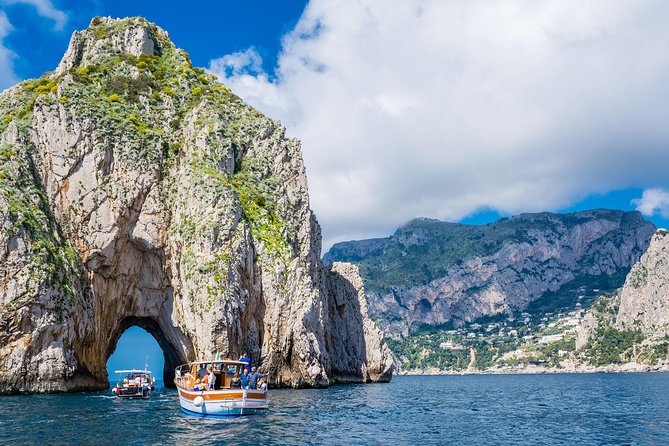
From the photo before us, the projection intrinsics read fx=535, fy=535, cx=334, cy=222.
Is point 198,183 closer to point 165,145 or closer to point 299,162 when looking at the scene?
point 165,145

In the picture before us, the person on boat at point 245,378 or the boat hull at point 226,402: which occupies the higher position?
the person on boat at point 245,378

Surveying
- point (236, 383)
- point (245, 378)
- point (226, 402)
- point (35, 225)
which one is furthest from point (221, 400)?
point (35, 225)

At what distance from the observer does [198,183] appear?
232ft

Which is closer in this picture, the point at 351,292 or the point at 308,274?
the point at 308,274

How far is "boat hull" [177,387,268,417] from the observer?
Result: 38703 millimetres

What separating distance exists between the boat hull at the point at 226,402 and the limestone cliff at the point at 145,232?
2318 cm

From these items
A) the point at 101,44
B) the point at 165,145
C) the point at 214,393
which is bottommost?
the point at 214,393

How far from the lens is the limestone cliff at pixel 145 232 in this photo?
60.1 m

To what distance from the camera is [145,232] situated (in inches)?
2820

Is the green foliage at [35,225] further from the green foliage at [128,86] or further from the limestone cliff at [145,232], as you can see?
the green foliage at [128,86]

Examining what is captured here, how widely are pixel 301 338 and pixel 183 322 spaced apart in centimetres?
1525

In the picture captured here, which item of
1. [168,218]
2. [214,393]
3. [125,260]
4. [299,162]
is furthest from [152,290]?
[214,393]

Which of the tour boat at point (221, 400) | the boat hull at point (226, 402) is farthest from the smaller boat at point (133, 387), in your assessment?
the boat hull at point (226, 402)

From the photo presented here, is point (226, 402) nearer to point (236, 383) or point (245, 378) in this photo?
point (236, 383)
